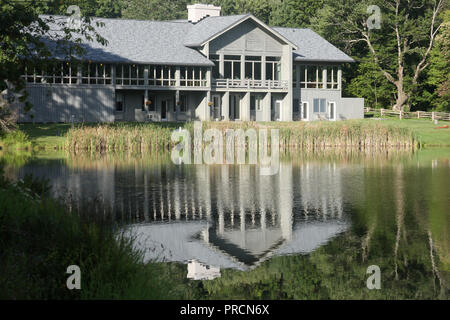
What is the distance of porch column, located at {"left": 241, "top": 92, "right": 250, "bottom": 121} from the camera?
5675 centimetres

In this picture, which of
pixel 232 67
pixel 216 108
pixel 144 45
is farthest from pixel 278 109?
pixel 144 45

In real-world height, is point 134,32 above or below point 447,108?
above

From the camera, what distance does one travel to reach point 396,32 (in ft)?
215

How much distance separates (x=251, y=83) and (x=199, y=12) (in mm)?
9728

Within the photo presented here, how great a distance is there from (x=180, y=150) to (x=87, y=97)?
563 inches

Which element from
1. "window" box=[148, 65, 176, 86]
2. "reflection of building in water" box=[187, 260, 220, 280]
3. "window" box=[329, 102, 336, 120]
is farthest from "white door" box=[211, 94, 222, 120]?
"reflection of building in water" box=[187, 260, 220, 280]

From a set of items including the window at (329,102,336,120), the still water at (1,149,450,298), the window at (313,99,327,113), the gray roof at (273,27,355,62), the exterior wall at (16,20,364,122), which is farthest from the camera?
the window at (329,102,336,120)

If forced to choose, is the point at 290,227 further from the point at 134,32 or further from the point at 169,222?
the point at 134,32

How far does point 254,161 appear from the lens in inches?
1331

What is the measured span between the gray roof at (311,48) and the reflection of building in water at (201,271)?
47.6 meters

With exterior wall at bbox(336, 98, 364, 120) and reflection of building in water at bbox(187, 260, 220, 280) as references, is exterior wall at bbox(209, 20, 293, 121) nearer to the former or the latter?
exterior wall at bbox(336, 98, 364, 120)

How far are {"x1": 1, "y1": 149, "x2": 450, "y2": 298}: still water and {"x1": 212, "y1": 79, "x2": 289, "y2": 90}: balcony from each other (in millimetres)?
24025
